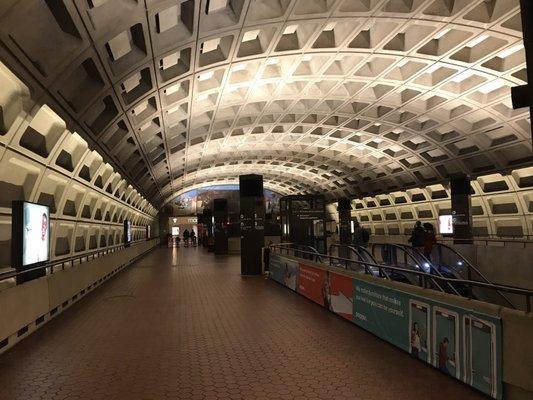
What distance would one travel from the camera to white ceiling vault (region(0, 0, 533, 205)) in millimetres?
9375

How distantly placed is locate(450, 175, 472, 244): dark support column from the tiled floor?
1580 cm

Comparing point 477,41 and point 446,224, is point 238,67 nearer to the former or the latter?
point 477,41

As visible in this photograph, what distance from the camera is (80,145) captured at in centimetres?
1350

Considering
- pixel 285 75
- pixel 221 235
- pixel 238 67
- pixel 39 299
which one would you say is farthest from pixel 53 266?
pixel 221 235

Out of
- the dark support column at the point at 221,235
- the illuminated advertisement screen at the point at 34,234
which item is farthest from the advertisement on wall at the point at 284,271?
the dark support column at the point at 221,235

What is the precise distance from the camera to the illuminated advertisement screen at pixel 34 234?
8.12 m

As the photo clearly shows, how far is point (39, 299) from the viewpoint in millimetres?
8734

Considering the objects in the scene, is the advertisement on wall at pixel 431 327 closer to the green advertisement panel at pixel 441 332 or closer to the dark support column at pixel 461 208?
the green advertisement panel at pixel 441 332

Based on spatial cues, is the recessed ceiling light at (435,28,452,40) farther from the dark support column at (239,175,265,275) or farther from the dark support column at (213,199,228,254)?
the dark support column at (213,199,228,254)

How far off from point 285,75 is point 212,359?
43.4ft

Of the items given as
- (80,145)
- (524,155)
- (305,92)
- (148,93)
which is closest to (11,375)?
(80,145)

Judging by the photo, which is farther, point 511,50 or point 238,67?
point 511,50

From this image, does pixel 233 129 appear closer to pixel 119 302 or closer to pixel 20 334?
pixel 119 302

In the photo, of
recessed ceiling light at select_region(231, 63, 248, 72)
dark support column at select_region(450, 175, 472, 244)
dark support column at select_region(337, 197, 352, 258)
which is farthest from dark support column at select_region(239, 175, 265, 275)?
dark support column at select_region(337, 197, 352, 258)
